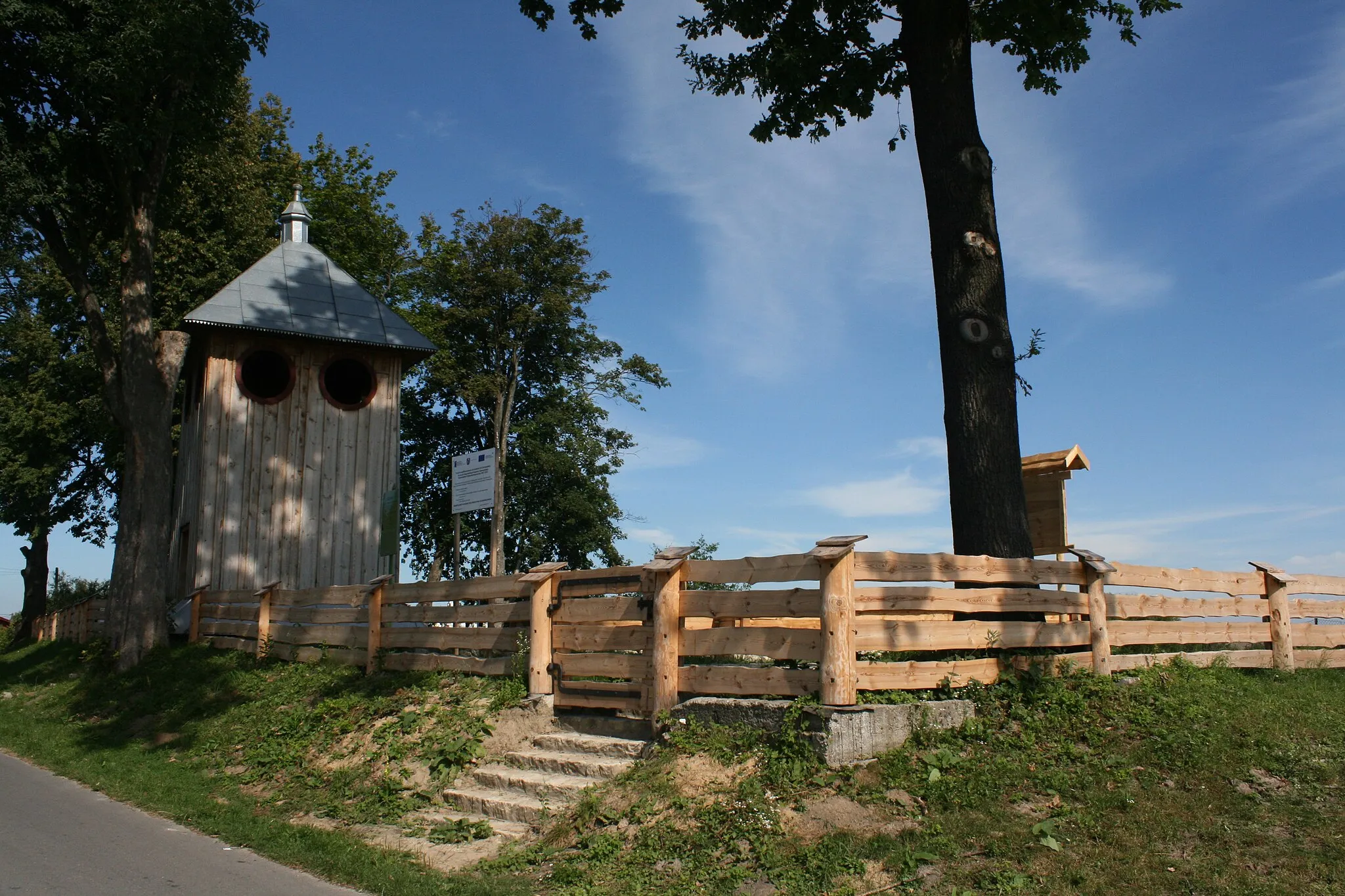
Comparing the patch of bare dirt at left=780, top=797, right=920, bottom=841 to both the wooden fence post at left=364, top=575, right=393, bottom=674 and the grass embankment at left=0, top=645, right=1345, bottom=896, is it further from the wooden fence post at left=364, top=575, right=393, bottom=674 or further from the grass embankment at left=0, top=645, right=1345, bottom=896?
the wooden fence post at left=364, top=575, right=393, bottom=674

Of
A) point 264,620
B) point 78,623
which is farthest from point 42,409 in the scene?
point 264,620

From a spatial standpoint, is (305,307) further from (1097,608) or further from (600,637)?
(1097,608)

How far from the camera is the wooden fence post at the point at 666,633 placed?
910 centimetres

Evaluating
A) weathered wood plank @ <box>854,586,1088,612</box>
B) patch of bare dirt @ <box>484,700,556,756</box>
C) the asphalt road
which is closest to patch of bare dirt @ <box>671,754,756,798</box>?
weathered wood plank @ <box>854,586,1088,612</box>

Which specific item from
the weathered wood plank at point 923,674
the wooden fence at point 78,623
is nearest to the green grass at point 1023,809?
the weathered wood plank at point 923,674

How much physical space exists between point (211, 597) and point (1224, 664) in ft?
52.2

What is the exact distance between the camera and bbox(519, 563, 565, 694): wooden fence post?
10641 millimetres

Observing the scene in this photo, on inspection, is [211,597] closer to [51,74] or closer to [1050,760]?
[51,74]

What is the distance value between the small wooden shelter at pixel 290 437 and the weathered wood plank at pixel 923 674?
1429 centimetres

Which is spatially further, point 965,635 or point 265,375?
point 265,375

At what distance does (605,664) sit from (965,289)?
198 inches

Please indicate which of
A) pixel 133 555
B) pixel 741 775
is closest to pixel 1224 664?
pixel 741 775

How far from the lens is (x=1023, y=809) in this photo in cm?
709

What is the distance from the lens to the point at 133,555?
19.4m
